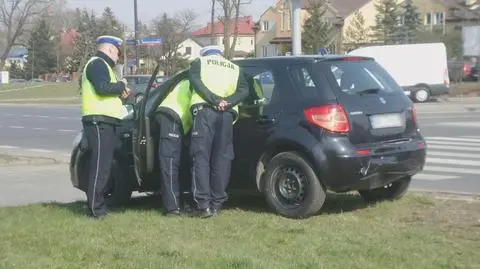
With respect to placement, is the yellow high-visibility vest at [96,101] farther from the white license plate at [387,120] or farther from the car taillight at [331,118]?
the white license plate at [387,120]

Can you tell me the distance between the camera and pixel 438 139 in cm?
1792

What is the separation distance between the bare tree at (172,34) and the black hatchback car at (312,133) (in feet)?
178

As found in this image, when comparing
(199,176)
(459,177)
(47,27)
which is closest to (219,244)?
(199,176)

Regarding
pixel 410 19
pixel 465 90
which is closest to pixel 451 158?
pixel 465 90

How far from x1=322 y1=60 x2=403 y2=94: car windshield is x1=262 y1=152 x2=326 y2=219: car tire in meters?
0.85

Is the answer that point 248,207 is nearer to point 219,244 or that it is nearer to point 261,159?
point 261,159

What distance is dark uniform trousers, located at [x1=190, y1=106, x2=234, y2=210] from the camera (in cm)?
730

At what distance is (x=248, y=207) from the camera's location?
26.4 ft

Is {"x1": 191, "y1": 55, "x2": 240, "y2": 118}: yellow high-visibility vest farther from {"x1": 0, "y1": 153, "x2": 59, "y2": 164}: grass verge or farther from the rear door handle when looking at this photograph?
{"x1": 0, "y1": 153, "x2": 59, "y2": 164}: grass verge

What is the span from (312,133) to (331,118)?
0.23 meters

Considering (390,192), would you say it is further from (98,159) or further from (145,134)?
(98,159)

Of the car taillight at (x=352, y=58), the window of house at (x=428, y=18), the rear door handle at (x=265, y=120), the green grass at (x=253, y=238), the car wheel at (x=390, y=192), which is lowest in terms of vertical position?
the green grass at (x=253, y=238)

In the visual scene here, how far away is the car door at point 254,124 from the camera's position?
7484mm

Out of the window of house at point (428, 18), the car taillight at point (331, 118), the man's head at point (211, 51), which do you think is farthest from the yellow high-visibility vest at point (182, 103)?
the window of house at point (428, 18)
